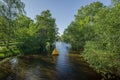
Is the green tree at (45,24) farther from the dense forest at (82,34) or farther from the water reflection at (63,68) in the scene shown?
the water reflection at (63,68)

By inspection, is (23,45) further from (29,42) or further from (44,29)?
(44,29)

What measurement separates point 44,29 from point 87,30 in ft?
59.5

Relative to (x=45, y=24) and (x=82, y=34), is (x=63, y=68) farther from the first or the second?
(x=45, y=24)

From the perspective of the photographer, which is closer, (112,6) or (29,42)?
(112,6)

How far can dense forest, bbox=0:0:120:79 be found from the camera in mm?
15180

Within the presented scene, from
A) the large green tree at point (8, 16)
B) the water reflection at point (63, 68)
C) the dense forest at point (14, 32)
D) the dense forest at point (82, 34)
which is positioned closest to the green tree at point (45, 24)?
the dense forest at point (82, 34)

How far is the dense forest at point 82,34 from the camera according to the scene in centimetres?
1518

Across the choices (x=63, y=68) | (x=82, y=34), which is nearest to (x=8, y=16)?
(x=63, y=68)

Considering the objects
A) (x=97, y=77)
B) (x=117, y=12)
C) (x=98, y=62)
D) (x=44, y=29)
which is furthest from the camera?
(x=44, y=29)

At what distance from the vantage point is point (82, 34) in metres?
52.5

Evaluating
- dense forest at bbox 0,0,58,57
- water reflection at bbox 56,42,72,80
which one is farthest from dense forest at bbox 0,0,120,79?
water reflection at bbox 56,42,72,80

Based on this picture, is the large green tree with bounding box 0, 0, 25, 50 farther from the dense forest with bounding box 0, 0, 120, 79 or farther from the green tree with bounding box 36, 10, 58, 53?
the green tree with bounding box 36, 10, 58, 53

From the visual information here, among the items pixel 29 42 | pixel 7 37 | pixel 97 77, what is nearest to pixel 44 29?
pixel 29 42

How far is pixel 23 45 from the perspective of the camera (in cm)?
3888
